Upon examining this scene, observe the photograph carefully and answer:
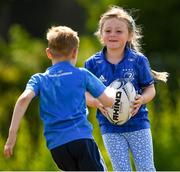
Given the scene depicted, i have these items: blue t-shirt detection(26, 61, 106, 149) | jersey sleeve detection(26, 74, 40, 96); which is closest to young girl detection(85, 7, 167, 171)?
blue t-shirt detection(26, 61, 106, 149)

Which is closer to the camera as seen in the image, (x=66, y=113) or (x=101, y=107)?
(x=66, y=113)

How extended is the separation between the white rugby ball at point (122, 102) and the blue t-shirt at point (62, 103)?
0.86m

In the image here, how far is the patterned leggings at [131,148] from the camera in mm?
7719

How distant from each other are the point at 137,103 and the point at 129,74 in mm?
268

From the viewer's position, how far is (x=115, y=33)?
782cm

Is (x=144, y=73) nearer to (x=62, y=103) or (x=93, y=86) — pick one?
(x=93, y=86)

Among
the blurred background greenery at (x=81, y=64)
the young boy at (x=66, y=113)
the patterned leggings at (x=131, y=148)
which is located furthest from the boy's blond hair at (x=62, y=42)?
the blurred background greenery at (x=81, y=64)

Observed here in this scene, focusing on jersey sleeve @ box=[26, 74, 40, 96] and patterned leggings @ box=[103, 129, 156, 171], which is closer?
jersey sleeve @ box=[26, 74, 40, 96]

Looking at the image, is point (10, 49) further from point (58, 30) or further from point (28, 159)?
point (58, 30)

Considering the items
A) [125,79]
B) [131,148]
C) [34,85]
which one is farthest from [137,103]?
[34,85]

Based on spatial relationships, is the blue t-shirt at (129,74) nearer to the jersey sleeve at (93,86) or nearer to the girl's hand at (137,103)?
the girl's hand at (137,103)

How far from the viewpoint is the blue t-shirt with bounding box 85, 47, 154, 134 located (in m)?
7.72

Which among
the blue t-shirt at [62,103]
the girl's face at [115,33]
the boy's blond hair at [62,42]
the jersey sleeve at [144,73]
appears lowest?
the blue t-shirt at [62,103]

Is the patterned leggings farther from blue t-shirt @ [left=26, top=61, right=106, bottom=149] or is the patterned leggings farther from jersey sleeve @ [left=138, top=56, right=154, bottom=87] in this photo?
blue t-shirt @ [left=26, top=61, right=106, bottom=149]
